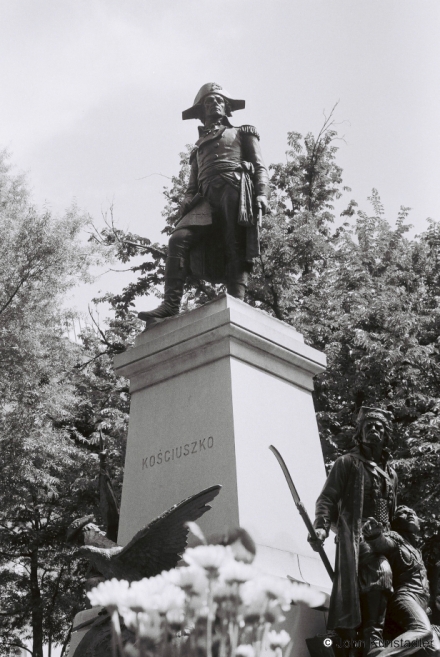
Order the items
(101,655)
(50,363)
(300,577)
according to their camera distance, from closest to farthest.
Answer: (101,655)
(300,577)
(50,363)

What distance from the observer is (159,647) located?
1.91 metres

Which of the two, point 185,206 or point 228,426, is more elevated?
point 185,206

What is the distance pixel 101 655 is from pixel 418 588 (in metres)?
1.97

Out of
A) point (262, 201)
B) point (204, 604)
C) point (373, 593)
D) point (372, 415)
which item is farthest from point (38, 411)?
point (204, 604)

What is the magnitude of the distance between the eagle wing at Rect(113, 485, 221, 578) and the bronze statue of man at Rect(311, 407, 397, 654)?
815 millimetres

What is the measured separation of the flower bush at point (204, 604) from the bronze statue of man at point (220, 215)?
5.06 meters

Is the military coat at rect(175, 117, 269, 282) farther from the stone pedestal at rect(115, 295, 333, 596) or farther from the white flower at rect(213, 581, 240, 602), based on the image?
the white flower at rect(213, 581, 240, 602)

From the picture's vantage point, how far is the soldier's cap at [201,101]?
7543 mm

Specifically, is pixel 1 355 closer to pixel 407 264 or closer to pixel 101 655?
pixel 407 264

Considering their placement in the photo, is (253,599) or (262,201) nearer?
(253,599)

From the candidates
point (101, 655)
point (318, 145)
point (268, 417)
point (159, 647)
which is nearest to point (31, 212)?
point (318, 145)

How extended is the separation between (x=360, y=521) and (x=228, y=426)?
1213 millimetres

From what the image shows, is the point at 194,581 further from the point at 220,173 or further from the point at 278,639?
the point at 220,173

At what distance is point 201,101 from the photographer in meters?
7.58
